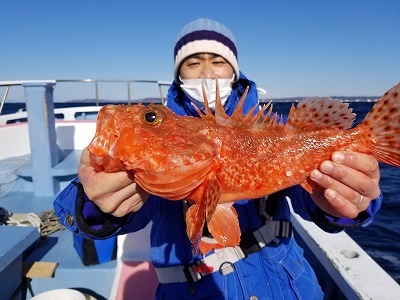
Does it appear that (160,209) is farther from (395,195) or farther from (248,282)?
(395,195)

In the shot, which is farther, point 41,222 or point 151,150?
point 41,222

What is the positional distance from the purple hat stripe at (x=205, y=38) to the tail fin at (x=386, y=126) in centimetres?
207

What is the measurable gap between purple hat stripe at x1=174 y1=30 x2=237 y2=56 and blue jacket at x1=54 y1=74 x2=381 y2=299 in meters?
1.92

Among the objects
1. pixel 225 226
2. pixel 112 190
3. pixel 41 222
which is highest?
pixel 112 190

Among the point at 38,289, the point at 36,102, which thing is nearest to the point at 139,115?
the point at 38,289

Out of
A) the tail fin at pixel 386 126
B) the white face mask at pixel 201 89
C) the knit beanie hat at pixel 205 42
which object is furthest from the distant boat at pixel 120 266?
the knit beanie hat at pixel 205 42

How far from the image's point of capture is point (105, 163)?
182cm

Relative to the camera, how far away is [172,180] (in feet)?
5.67

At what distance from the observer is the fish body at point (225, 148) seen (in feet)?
5.75

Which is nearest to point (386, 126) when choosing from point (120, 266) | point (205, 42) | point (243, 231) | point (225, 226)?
point (225, 226)

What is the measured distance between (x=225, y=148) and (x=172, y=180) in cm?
45

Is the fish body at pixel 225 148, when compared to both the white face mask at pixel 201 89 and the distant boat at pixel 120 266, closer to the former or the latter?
the white face mask at pixel 201 89

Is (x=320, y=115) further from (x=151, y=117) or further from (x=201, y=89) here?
(x=201, y=89)

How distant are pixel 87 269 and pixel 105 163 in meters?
2.80
